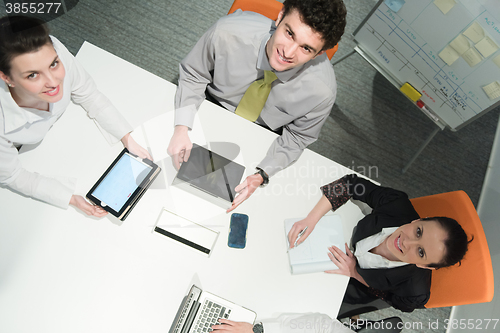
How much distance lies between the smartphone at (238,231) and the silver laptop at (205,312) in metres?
0.23

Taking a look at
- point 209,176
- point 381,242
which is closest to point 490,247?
point 381,242

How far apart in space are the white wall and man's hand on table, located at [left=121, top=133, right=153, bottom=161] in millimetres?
2314

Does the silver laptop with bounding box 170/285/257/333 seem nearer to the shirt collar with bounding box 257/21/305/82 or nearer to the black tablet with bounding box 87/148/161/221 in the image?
the black tablet with bounding box 87/148/161/221

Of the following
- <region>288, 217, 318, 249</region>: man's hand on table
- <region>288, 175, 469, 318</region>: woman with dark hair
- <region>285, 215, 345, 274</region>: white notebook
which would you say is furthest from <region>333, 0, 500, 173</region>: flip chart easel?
<region>288, 217, 318, 249</region>: man's hand on table

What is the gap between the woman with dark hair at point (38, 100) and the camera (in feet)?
3.34

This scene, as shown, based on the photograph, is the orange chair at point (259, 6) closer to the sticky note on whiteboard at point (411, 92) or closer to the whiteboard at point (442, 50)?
the whiteboard at point (442, 50)

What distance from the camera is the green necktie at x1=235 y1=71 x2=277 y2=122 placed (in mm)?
1423

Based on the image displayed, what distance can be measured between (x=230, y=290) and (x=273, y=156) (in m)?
0.62

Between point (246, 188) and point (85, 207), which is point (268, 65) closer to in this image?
point (246, 188)

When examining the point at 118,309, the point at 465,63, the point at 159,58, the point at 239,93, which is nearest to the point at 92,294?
the point at 118,309

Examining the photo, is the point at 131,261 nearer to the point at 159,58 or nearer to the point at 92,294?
the point at 92,294

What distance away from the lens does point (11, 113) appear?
44.3 inches

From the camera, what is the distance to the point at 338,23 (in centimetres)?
119

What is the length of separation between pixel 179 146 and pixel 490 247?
230 cm
